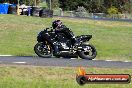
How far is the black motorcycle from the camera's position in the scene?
64.7 feet

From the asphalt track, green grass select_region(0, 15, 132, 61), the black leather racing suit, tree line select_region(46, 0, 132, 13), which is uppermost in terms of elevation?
the black leather racing suit

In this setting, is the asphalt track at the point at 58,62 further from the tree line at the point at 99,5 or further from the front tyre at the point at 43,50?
the tree line at the point at 99,5

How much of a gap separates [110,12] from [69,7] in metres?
14.9

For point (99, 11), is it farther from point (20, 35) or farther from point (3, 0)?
point (20, 35)

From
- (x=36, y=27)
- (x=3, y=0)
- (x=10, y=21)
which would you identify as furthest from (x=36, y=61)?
(x=3, y=0)

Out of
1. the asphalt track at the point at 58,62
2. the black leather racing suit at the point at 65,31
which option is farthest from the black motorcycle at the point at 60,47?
the asphalt track at the point at 58,62

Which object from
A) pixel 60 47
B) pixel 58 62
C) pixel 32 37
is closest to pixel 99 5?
pixel 32 37

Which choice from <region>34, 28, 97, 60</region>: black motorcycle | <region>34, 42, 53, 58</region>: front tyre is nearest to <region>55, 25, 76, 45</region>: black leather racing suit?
<region>34, 28, 97, 60</region>: black motorcycle

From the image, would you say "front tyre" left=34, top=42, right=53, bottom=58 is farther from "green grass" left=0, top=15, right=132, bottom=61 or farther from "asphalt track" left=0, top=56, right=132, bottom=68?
A: "green grass" left=0, top=15, right=132, bottom=61

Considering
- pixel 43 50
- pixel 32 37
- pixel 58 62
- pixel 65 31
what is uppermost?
pixel 65 31

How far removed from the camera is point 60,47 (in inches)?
788

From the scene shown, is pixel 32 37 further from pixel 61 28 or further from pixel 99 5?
pixel 99 5

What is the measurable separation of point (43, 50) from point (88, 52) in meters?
1.97

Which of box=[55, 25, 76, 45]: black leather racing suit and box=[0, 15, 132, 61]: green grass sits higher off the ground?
box=[55, 25, 76, 45]: black leather racing suit
